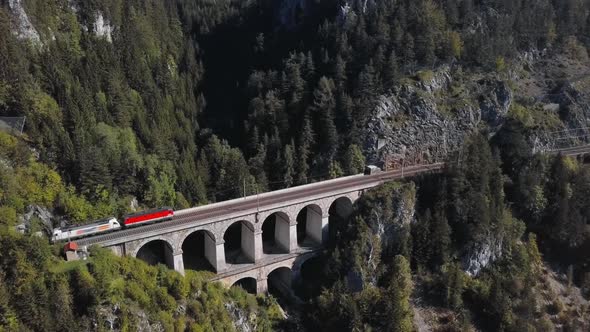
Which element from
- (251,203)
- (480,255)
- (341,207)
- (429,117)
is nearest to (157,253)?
(251,203)

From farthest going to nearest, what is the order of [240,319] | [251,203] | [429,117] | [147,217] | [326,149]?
[429,117]
[326,149]
[251,203]
[240,319]
[147,217]

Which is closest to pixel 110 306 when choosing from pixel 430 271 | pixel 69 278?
pixel 69 278

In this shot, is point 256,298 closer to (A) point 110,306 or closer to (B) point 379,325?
(B) point 379,325

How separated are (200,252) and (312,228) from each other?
704 inches

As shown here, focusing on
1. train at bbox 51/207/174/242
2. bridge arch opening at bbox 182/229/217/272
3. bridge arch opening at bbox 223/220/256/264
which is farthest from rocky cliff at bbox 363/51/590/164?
train at bbox 51/207/174/242

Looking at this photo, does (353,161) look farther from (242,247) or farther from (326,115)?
(242,247)

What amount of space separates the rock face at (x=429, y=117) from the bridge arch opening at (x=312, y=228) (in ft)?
58.2

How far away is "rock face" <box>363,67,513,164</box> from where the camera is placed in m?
86.8

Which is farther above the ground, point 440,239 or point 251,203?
point 251,203

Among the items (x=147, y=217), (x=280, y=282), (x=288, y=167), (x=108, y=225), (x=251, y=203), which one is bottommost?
(x=280, y=282)

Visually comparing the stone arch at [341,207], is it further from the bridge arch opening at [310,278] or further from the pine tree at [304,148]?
the bridge arch opening at [310,278]

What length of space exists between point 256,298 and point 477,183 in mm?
39343

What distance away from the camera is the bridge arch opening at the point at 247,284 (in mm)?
69500

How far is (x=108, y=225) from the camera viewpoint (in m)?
58.1
